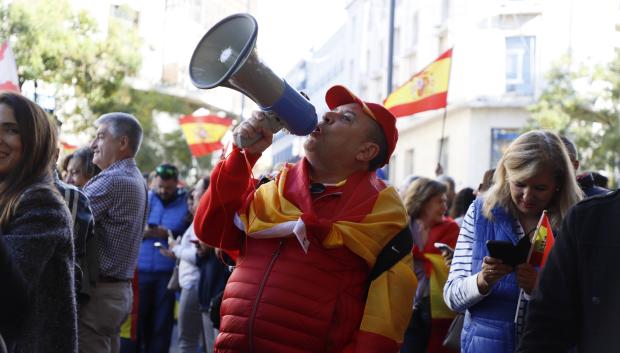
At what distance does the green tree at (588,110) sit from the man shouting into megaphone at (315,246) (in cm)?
2406

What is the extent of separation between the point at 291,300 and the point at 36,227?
40.5 inches

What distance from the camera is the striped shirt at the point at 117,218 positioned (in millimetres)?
5898

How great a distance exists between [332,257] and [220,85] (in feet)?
2.84

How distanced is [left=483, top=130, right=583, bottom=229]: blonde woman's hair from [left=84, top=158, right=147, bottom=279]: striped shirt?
233 cm

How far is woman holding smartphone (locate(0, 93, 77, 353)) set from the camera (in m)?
3.27

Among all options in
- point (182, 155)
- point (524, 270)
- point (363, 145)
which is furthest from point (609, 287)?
point (182, 155)

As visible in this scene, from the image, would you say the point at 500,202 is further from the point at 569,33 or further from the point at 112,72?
the point at 569,33

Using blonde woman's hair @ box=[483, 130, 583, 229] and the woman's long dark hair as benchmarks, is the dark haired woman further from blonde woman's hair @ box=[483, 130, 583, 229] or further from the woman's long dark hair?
the woman's long dark hair

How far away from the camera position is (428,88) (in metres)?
13.4

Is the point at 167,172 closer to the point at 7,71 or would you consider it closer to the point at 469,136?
the point at 7,71

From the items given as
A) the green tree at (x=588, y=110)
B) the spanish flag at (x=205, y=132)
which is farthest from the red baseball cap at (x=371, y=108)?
the green tree at (x=588, y=110)

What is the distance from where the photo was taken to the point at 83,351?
5.61 m

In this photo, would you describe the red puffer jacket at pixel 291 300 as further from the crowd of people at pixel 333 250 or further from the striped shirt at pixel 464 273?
the striped shirt at pixel 464 273

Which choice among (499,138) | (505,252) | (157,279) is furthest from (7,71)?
(499,138)
